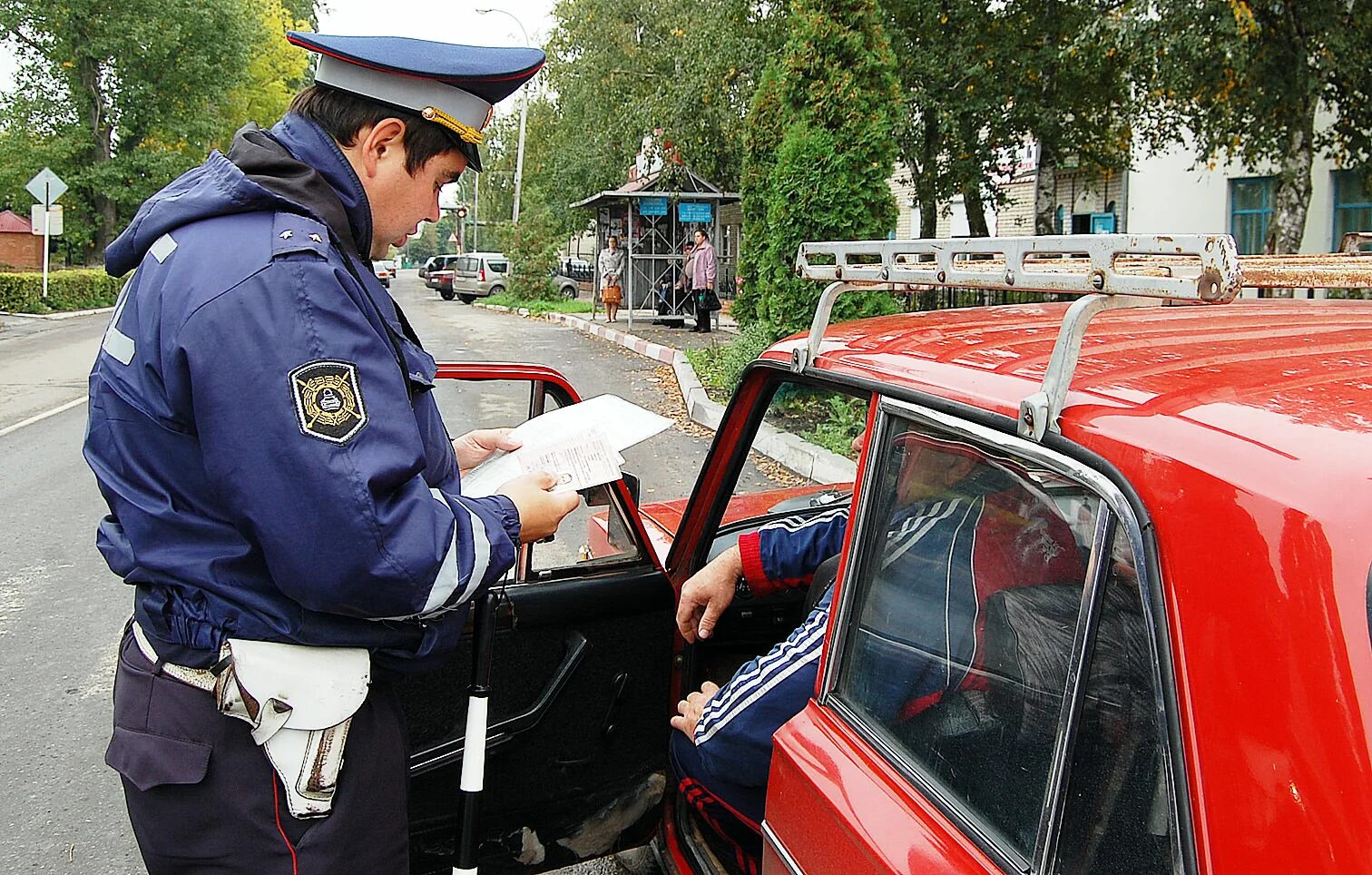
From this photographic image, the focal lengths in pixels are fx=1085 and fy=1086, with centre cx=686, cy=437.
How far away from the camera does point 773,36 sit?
45.8ft

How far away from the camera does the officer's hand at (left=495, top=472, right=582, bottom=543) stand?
1.79 m

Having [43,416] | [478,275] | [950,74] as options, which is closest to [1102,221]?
[950,74]

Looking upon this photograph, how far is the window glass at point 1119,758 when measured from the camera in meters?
1.15

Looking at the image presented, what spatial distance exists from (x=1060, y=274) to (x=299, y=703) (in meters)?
1.22

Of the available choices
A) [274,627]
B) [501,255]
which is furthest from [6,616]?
[501,255]

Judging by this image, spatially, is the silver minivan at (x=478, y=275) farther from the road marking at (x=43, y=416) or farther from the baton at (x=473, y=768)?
the baton at (x=473, y=768)

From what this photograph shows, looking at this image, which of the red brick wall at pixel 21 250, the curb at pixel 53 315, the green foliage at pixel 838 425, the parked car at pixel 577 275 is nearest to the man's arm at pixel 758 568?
the green foliage at pixel 838 425

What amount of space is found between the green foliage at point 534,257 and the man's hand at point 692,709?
30278 millimetres

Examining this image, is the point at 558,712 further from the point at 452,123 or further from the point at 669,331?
Result: the point at 669,331

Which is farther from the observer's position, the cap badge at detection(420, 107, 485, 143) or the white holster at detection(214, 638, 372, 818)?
the cap badge at detection(420, 107, 485, 143)

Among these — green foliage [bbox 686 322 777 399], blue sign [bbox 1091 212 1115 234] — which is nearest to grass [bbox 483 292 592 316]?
blue sign [bbox 1091 212 1115 234]

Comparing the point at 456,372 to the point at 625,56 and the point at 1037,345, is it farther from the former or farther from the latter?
the point at 625,56

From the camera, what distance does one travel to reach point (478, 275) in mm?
37750

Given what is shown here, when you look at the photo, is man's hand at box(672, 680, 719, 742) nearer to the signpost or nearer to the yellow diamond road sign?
the signpost
